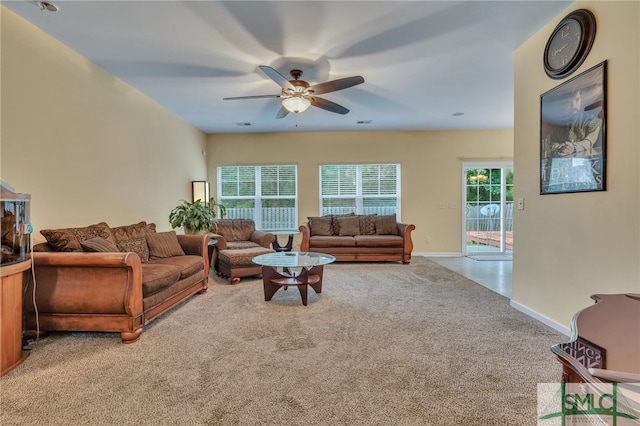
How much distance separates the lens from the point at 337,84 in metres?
2.98

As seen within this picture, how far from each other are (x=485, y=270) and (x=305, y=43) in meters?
4.39

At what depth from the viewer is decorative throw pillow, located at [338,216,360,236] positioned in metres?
5.72

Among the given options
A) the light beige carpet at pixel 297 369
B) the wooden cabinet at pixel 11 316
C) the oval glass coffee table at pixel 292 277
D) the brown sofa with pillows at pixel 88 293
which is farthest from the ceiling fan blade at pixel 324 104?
the wooden cabinet at pixel 11 316

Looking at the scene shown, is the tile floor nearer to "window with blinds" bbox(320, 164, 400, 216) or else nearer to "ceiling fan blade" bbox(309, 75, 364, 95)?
"window with blinds" bbox(320, 164, 400, 216)

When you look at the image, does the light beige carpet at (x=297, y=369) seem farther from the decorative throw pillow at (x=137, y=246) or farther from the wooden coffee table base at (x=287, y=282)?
the decorative throw pillow at (x=137, y=246)

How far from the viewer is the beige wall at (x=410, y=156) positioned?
630 cm

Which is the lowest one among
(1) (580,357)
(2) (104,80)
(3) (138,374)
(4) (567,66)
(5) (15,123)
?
(3) (138,374)

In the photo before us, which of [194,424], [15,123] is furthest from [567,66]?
[15,123]

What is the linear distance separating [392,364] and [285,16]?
2.79 metres

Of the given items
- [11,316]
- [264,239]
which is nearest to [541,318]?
[264,239]

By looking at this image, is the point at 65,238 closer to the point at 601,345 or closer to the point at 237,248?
the point at 237,248

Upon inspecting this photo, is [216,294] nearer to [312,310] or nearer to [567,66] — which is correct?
[312,310]

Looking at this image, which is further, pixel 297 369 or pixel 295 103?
pixel 295 103

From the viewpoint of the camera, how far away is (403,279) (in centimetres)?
427
